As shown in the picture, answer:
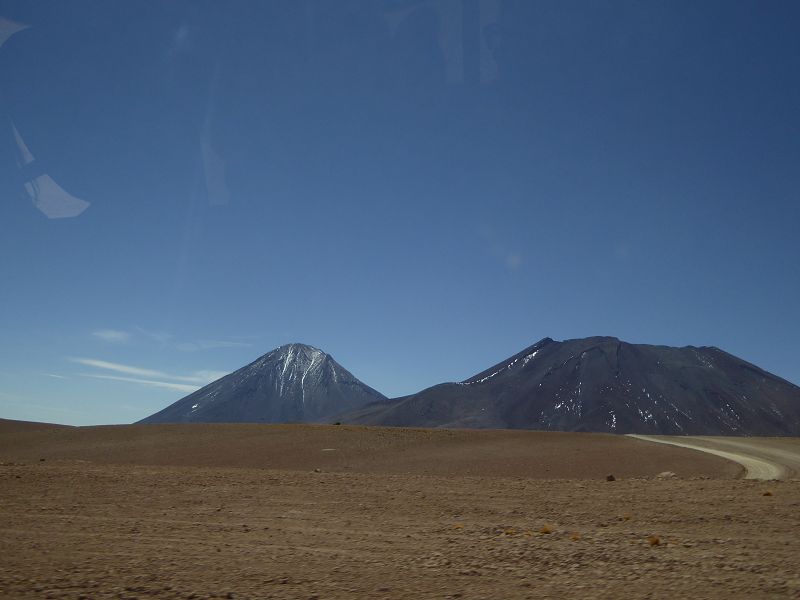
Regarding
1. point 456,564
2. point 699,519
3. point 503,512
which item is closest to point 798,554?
point 699,519

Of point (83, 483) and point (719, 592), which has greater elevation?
point (83, 483)

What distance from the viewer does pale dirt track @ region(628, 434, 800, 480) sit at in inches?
939

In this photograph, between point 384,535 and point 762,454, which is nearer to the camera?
point 384,535

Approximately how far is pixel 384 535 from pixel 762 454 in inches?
1082

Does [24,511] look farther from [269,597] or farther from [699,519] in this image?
[699,519]

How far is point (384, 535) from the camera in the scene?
11039mm

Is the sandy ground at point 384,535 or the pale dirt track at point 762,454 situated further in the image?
the pale dirt track at point 762,454

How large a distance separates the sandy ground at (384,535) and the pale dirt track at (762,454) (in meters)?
1.54

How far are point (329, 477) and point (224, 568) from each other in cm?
1203

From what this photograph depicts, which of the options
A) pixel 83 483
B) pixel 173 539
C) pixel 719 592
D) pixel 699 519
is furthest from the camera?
pixel 83 483

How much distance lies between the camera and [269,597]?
23.7 feet

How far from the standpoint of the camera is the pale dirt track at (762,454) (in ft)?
78.3

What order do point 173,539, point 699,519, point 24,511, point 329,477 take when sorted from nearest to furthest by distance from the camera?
point 173,539
point 699,519
point 24,511
point 329,477

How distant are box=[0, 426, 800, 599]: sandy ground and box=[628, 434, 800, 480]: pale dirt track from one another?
5.07 feet
